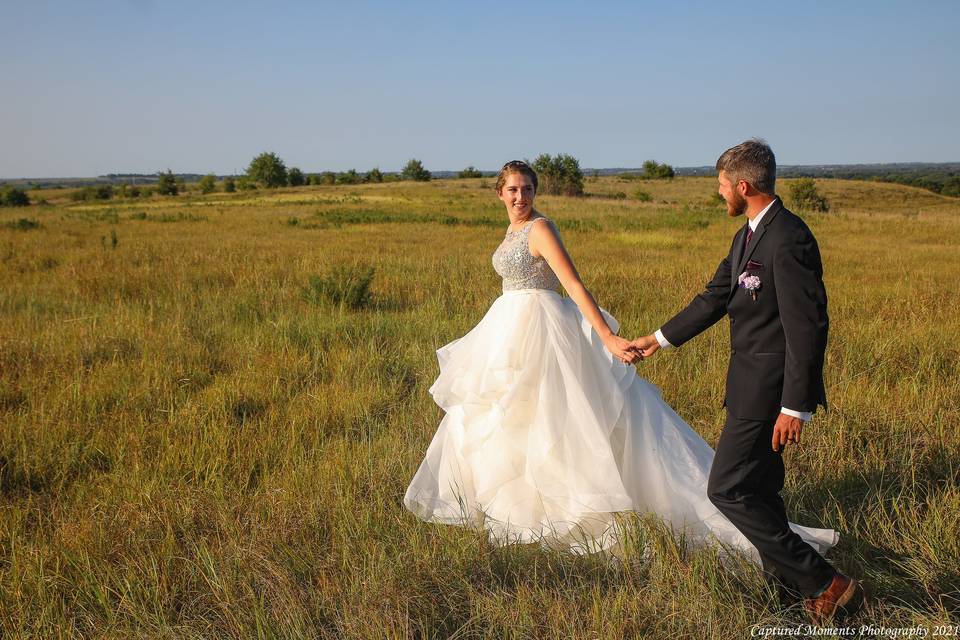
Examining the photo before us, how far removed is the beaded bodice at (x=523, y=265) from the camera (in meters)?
3.81

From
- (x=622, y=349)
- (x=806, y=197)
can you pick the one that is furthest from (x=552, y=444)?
(x=806, y=197)

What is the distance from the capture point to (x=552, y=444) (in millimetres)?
3406

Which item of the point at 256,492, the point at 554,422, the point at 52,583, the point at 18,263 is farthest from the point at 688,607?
the point at 18,263

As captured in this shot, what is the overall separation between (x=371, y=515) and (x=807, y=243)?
2.56 meters

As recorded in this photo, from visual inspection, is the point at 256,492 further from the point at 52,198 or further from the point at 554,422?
the point at 52,198

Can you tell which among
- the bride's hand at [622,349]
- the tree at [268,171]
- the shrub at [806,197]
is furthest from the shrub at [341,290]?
the tree at [268,171]

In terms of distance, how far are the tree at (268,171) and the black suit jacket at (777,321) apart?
129071 mm

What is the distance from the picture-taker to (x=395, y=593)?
2.87 m

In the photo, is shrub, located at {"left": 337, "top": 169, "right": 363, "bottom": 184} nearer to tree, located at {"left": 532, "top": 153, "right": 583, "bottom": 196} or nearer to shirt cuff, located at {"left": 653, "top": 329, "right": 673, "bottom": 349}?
tree, located at {"left": 532, "top": 153, "right": 583, "bottom": 196}

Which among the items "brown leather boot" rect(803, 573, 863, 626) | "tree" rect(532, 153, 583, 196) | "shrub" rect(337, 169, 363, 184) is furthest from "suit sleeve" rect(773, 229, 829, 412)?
"shrub" rect(337, 169, 363, 184)

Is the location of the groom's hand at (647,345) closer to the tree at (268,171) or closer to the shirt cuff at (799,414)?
the shirt cuff at (799,414)

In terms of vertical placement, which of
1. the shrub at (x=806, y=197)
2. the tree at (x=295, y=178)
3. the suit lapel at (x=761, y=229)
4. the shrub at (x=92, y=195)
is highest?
the tree at (x=295, y=178)

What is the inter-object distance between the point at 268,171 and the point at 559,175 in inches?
2938

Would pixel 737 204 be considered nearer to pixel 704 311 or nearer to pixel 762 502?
pixel 704 311
